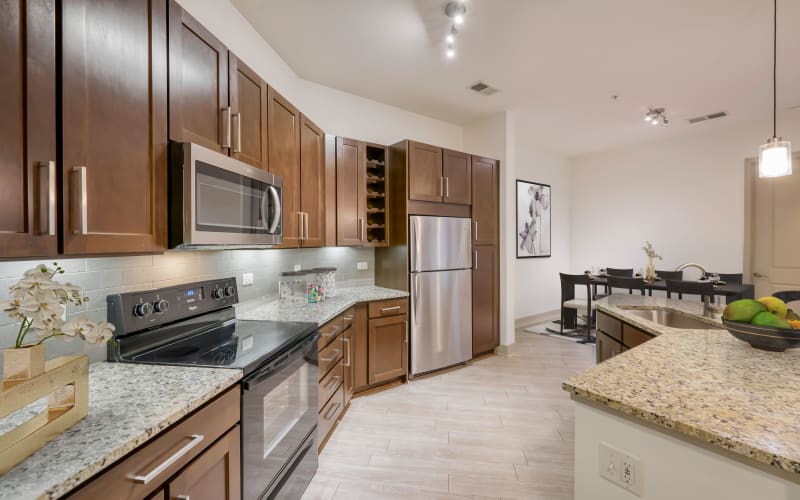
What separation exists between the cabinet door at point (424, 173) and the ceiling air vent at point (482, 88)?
2.35 feet

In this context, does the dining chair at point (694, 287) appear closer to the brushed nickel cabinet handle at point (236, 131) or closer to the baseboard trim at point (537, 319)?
the baseboard trim at point (537, 319)

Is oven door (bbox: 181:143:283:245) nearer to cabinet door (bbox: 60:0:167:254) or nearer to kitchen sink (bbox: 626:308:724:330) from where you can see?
cabinet door (bbox: 60:0:167:254)

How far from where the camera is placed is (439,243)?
3.60 meters

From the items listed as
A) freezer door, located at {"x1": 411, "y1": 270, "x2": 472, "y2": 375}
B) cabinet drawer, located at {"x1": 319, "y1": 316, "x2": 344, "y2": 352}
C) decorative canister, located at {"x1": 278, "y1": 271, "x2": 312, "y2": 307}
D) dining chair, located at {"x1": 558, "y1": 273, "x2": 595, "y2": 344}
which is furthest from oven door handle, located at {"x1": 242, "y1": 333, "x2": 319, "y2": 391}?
dining chair, located at {"x1": 558, "y1": 273, "x2": 595, "y2": 344}

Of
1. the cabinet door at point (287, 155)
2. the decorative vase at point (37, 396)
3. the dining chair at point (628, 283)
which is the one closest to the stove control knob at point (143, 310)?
the decorative vase at point (37, 396)

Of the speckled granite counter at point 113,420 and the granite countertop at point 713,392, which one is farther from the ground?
the granite countertop at point 713,392

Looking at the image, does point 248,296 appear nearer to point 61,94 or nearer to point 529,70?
point 61,94

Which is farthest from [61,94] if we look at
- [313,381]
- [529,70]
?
[529,70]

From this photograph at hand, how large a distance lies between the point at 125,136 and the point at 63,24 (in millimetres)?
317

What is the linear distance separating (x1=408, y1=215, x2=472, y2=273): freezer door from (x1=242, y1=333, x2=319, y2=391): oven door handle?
1697mm

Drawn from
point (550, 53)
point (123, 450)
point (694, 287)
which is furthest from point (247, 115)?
point (694, 287)

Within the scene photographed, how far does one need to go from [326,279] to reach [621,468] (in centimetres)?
240

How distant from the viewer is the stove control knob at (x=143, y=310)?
148 centimetres

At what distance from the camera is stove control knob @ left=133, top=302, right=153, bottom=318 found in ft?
4.87
